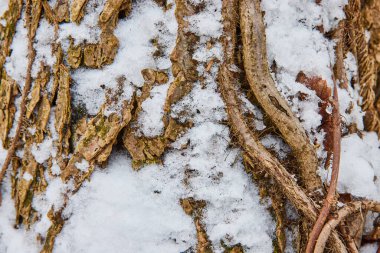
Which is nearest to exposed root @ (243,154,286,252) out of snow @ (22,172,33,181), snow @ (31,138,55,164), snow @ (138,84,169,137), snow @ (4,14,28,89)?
snow @ (138,84,169,137)

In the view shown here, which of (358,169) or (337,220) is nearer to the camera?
(337,220)

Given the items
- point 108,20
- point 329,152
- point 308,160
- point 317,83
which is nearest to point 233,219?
point 308,160

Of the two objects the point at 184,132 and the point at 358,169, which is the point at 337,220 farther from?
the point at 184,132

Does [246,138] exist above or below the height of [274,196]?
above

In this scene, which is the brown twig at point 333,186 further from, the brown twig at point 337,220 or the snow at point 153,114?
the snow at point 153,114

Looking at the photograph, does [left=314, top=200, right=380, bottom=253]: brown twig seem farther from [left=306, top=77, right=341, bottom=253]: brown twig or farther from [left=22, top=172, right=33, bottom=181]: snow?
[left=22, top=172, right=33, bottom=181]: snow

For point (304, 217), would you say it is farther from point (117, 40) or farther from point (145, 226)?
point (117, 40)

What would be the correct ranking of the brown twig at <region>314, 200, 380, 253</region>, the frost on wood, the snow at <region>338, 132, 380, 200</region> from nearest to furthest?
the brown twig at <region>314, 200, 380, 253</region>
the frost on wood
the snow at <region>338, 132, 380, 200</region>

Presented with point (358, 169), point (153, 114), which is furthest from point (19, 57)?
point (358, 169)
